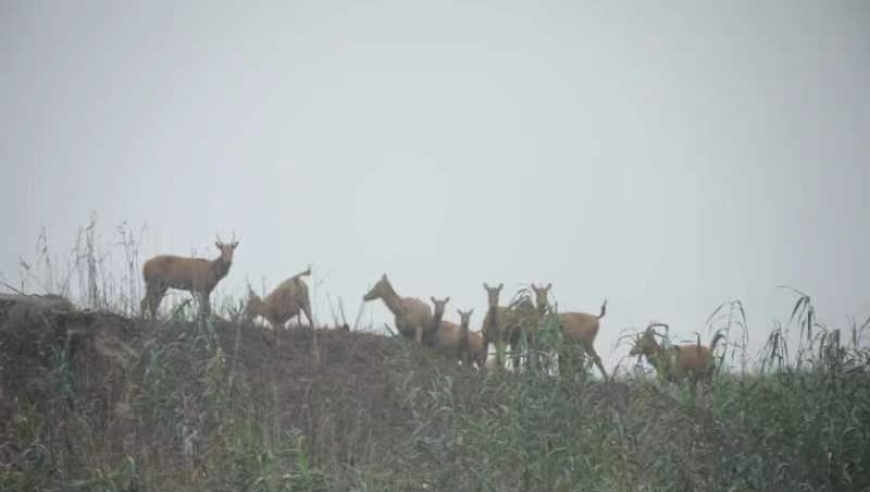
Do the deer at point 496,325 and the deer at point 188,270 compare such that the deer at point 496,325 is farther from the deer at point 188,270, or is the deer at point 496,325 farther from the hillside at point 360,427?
the deer at point 188,270

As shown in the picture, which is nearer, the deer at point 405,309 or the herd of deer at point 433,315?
the herd of deer at point 433,315

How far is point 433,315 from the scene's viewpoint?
1633 centimetres

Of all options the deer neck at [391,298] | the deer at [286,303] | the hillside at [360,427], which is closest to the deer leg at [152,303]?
the hillside at [360,427]

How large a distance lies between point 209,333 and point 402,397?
2.27m

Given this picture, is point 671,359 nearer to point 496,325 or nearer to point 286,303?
point 496,325

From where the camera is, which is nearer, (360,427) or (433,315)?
(360,427)

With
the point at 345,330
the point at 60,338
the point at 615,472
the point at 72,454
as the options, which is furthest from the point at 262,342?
the point at 615,472

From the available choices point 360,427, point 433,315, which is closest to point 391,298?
point 433,315

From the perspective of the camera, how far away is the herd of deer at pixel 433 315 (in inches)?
520

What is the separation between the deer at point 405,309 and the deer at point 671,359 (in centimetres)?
335

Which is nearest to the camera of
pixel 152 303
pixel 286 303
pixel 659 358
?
pixel 659 358

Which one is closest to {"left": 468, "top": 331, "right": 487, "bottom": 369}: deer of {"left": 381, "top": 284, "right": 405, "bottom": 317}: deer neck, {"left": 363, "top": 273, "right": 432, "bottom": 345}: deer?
{"left": 363, "top": 273, "right": 432, "bottom": 345}: deer

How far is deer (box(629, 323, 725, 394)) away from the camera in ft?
38.6

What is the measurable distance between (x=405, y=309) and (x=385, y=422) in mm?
5870
